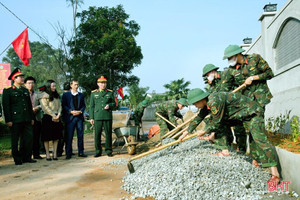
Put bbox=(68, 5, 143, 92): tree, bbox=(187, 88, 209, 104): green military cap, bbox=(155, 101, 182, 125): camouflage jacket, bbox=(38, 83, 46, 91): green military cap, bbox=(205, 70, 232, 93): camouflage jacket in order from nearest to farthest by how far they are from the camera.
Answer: bbox=(187, 88, 209, 104): green military cap
bbox=(205, 70, 232, 93): camouflage jacket
bbox=(38, 83, 46, 91): green military cap
bbox=(155, 101, 182, 125): camouflage jacket
bbox=(68, 5, 143, 92): tree

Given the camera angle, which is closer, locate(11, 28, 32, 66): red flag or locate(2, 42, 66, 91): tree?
locate(11, 28, 32, 66): red flag

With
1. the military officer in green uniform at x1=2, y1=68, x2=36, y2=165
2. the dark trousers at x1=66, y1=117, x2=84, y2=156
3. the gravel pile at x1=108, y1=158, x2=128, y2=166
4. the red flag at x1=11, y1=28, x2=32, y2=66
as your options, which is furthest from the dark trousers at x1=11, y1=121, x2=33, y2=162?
the red flag at x1=11, y1=28, x2=32, y2=66

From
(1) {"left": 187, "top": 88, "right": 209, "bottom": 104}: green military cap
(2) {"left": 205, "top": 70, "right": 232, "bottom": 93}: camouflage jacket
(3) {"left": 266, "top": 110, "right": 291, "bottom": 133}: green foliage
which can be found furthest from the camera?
(3) {"left": 266, "top": 110, "right": 291, "bottom": 133}: green foliage

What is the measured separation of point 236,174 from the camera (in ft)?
10.9

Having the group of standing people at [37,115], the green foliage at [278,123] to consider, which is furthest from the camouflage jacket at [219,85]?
the group of standing people at [37,115]

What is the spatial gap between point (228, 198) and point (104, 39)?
19425 mm

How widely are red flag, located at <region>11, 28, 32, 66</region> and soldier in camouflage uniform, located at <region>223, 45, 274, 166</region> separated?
756 cm

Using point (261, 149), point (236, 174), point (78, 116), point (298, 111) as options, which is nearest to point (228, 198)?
point (236, 174)

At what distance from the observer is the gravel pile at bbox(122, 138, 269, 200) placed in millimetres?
3004

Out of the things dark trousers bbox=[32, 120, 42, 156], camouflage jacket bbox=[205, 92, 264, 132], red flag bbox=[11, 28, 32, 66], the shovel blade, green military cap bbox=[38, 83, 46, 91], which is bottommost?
the shovel blade

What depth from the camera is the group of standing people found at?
5.15 metres

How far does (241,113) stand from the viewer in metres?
3.57
